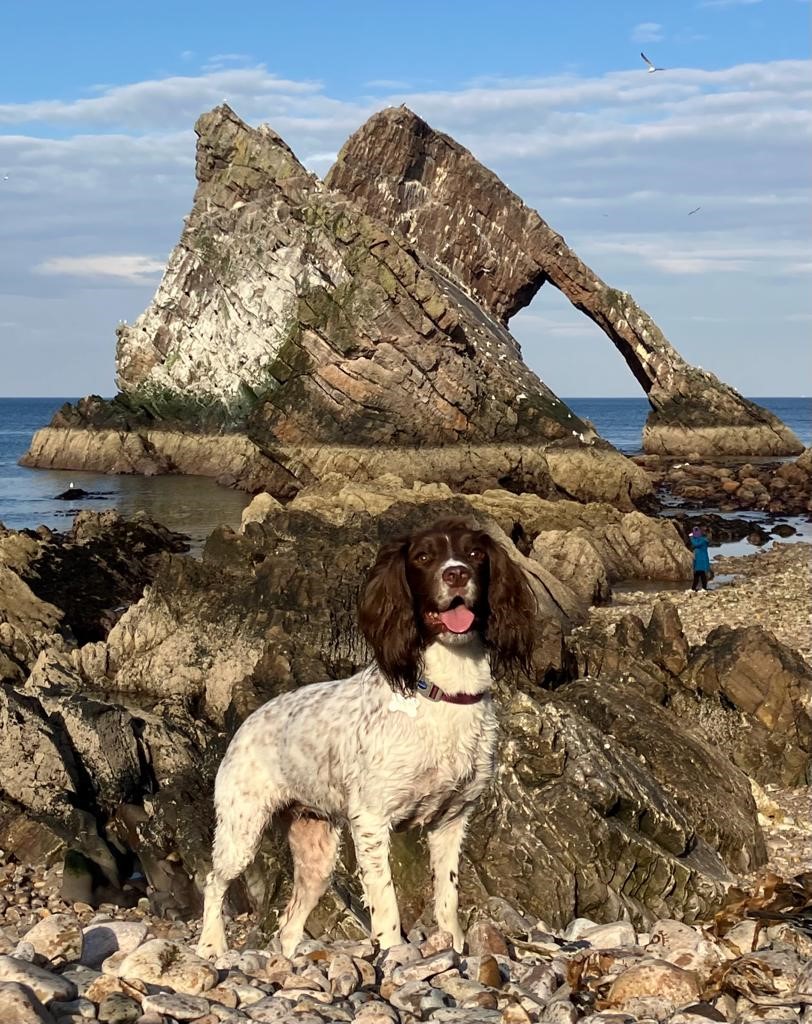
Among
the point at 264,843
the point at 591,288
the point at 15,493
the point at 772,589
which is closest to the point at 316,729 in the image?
the point at 264,843

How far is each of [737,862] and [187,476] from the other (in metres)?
65.2

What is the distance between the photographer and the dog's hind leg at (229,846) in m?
6.96

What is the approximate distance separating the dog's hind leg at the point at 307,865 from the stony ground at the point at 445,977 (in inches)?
15.5

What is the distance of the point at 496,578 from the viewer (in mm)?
6543

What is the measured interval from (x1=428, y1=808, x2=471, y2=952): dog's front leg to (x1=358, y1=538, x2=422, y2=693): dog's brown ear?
0.85m

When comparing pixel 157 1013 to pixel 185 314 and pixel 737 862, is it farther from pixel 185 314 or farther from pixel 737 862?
pixel 185 314

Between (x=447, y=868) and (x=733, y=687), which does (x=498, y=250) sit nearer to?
(x=733, y=687)

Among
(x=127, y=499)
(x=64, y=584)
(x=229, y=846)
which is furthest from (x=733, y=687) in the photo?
(x=127, y=499)

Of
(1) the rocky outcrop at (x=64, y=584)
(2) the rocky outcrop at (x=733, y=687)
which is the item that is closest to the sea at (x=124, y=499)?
(1) the rocky outcrop at (x=64, y=584)

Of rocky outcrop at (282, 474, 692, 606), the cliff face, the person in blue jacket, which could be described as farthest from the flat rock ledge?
the person in blue jacket

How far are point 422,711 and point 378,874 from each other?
854 mm

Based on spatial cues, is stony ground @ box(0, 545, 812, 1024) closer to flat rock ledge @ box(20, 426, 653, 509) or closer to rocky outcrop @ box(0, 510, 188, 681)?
rocky outcrop @ box(0, 510, 188, 681)

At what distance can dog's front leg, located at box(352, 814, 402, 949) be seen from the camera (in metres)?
6.50

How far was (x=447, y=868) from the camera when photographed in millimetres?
6781
